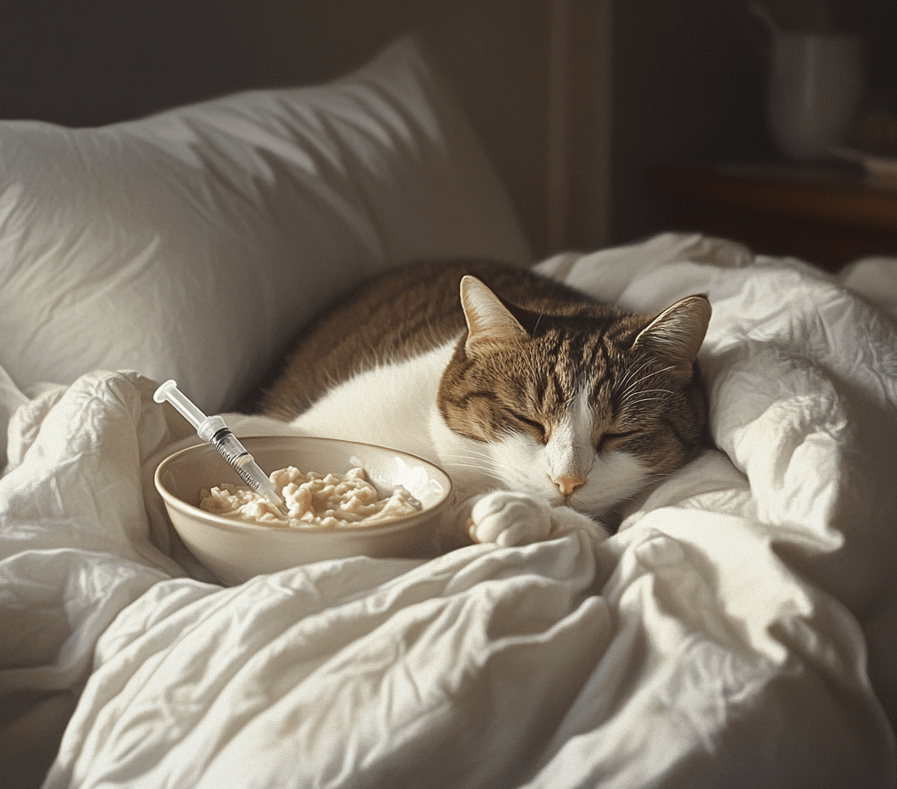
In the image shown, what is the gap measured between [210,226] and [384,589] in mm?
626

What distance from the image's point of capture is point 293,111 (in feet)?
4.24

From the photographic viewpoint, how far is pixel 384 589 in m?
0.63

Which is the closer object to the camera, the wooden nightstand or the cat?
the cat

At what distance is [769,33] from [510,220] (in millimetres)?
1265

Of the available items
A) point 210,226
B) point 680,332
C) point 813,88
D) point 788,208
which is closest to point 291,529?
point 680,332

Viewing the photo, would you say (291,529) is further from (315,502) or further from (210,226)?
(210,226)

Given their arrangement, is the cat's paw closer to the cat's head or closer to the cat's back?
the cat's head

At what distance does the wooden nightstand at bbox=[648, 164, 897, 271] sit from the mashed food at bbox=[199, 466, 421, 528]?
1487mm

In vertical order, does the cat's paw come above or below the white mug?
below

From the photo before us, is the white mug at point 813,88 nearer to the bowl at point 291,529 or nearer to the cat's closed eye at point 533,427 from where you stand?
the cat's closed eye at point 533,427

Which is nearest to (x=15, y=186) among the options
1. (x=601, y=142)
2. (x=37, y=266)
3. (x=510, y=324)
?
(x=37, y=266)

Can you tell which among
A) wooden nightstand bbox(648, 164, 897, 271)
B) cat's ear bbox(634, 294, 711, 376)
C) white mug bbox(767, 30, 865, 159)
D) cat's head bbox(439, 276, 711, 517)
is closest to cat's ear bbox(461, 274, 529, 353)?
cat's head bbox(439, 276, 711, 517)

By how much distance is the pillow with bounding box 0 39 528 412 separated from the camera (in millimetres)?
1001

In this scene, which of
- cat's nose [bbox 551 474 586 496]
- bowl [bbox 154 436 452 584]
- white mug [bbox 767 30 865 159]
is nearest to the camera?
bowl [bbox 154 436 452 584]
